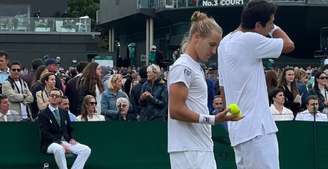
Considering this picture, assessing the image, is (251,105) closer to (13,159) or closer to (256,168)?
(256,168)

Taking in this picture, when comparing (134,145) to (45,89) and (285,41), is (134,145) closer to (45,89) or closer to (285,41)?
(45,89)

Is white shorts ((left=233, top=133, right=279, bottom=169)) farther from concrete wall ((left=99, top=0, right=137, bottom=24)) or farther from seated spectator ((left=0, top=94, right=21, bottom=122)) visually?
concrete wall ((left=99, top=0, right=137, bottom=24))

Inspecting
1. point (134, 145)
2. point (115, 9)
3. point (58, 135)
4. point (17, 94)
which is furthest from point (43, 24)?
point (58, 135)

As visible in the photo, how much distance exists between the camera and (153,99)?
13297mm

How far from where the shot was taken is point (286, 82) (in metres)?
13.6

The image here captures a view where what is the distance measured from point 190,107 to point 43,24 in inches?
1415

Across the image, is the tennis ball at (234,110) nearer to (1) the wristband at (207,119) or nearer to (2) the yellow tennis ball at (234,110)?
(2) the yellow tennis ball at (234,110)

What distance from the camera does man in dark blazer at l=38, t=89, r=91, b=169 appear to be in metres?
11.8

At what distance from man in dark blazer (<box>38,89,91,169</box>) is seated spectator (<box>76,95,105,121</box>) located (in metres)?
0.54

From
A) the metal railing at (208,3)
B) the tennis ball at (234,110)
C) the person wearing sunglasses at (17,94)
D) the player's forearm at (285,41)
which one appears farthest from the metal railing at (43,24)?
the tennis ball at (234,110)

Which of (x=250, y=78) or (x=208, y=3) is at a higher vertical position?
(x=208, y=3)

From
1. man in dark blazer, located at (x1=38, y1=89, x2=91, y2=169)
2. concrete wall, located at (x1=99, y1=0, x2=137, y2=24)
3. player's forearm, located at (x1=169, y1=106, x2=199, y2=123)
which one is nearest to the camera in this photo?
player's forearm, located at (x1=169, y1=106, x2=199, y2=123)

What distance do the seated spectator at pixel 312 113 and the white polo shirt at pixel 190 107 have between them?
713cm

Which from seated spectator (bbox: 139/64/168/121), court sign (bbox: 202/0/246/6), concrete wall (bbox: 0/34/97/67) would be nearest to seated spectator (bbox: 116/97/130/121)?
seated spectator (bbox: 139/64/168/121)
